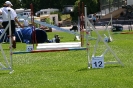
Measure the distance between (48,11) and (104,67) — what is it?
233 feet

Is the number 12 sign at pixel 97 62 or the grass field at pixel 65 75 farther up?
the number 12 sign at pixel 97 62

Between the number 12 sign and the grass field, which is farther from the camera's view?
the number 12 sign

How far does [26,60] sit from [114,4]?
4696cm

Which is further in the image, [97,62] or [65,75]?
[97,62]

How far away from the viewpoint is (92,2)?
239 feet

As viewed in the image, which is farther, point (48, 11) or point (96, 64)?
point (48, 11)

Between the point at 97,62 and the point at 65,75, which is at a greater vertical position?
the point at 97,62

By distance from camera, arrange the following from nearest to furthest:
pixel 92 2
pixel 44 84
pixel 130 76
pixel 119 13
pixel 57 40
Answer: pixel 44 84, pixel 130 76, pixel 57 40, pixel 119 13, pixel 92 2

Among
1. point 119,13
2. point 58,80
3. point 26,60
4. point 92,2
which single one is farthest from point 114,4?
point 58,80

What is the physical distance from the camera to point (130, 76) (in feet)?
25.9

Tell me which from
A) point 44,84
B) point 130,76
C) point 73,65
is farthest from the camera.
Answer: point 73,65

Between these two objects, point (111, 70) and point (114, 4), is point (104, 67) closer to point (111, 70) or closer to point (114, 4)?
point (111, 70)

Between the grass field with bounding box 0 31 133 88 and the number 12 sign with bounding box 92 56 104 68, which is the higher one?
the number 12 sign with bounding box 92 56 104 68

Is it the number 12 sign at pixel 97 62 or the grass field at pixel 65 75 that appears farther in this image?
the number 12 sign at pixel 97 62
